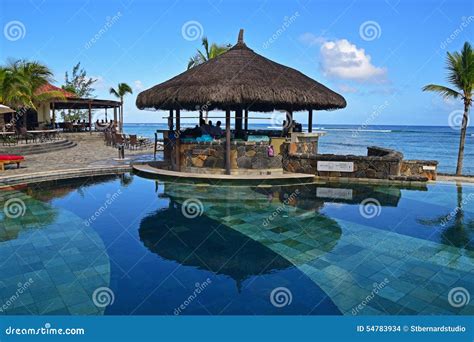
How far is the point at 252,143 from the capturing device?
12336 millimetres

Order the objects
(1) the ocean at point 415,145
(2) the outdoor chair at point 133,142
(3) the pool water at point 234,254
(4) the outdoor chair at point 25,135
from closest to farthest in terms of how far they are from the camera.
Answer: (3) the pool water at point 234,254 < (4) the outdoor chair at point 25,135 < (2) the outdoor chair at point 133,142 < (1) the ocean at point 415,145

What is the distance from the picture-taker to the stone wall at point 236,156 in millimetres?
12344

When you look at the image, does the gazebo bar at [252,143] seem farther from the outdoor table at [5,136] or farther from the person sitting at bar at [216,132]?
the outdoor table at [5,136]

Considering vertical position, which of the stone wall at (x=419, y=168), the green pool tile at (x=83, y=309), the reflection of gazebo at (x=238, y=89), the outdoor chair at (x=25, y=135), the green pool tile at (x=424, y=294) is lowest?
the green pool tile at (x=83, y=309)

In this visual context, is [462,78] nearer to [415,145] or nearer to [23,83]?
[23,83]

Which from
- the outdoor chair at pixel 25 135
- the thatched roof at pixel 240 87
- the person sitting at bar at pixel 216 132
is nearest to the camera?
the thatched roof at pixel 240 87

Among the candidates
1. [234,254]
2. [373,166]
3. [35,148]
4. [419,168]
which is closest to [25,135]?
[35,148]

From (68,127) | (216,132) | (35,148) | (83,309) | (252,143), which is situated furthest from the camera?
(68,127)

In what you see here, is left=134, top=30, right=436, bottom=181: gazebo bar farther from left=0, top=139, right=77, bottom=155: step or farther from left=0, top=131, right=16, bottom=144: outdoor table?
left=0, top=131, right=16, bottom=144: outdoor table

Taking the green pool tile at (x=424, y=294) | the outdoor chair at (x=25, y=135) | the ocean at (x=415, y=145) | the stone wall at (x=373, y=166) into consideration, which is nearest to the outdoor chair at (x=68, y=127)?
the outdoor chair at (x=25, y=135)

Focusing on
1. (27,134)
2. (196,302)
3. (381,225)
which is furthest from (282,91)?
(27,134)

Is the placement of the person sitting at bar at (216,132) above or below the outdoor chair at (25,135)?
above

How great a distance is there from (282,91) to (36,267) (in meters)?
→ 9.57

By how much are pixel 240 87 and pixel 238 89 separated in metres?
0.12
